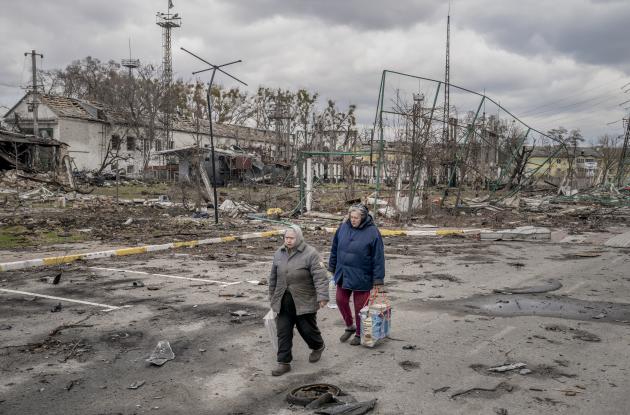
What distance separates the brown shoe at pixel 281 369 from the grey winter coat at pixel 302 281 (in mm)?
519

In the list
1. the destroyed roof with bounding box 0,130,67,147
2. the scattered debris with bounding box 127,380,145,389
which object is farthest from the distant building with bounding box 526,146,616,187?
the destroyed roof with bounding box 0,130,67,147

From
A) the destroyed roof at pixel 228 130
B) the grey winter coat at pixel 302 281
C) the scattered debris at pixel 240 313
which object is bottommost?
the scattered debris at pixel 240 313

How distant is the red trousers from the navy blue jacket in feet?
0.36

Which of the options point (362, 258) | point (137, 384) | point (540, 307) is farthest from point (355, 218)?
point (540, 307)

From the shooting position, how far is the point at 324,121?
66.8 m

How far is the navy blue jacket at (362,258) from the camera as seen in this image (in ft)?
20.8

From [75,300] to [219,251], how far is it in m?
5.76

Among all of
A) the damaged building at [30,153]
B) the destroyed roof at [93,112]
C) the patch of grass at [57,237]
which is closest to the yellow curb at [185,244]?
the patch of grass at [57,237]

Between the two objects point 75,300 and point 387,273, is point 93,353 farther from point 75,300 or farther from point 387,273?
point 387,273

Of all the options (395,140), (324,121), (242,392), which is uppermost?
(324,121)

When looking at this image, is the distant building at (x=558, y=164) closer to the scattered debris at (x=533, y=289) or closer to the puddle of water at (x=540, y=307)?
the scattered debris at (x=533, y=289)

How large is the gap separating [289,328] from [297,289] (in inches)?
15.8

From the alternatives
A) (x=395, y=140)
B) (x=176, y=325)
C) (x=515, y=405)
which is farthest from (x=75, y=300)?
(x=395, y=140)

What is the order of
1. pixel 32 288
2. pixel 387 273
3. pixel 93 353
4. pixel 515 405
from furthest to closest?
pixel 387 273
pixel 32 288
pixel 93 353
pixel 515 405
